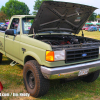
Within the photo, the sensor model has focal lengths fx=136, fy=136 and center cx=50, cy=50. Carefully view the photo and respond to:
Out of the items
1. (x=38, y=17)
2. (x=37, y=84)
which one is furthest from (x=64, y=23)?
(x=37, y=84)

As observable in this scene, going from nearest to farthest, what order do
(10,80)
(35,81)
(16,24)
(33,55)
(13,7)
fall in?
(35,81)
(33,55)
(10,80)
(16,24)
(13,7)

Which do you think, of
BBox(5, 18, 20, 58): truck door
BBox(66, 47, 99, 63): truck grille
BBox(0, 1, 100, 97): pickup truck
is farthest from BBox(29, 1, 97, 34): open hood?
BBox(66, 47, 99, 63): truck grille

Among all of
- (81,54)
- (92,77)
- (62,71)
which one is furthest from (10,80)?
(92,77)

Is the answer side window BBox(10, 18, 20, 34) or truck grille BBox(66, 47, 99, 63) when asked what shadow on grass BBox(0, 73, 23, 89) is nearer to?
side window BBox(10, 18, 20, 34)

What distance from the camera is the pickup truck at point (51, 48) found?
2878 millimetres

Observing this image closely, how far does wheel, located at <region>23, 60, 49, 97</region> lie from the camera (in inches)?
118

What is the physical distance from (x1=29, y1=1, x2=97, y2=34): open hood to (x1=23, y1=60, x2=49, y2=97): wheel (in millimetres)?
1126

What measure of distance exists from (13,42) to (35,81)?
1.67m

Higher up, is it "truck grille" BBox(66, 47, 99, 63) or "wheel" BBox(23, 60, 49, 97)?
"truck grille" BBox(66, 47, 99, 63)

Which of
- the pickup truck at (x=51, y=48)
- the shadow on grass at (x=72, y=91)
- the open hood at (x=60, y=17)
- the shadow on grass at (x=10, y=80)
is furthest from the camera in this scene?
the shadow on grass at (x=10, y=80)

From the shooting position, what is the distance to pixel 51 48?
284 centimetres

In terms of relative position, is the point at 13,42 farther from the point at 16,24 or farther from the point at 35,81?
the point at 35,81

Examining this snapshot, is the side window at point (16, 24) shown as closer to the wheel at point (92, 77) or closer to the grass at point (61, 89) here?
the grass at point (61, 89)

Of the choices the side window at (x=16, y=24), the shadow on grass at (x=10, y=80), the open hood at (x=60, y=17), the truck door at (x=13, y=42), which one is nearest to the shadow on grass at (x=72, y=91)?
the shadow on grass at (x=10, y=80)
